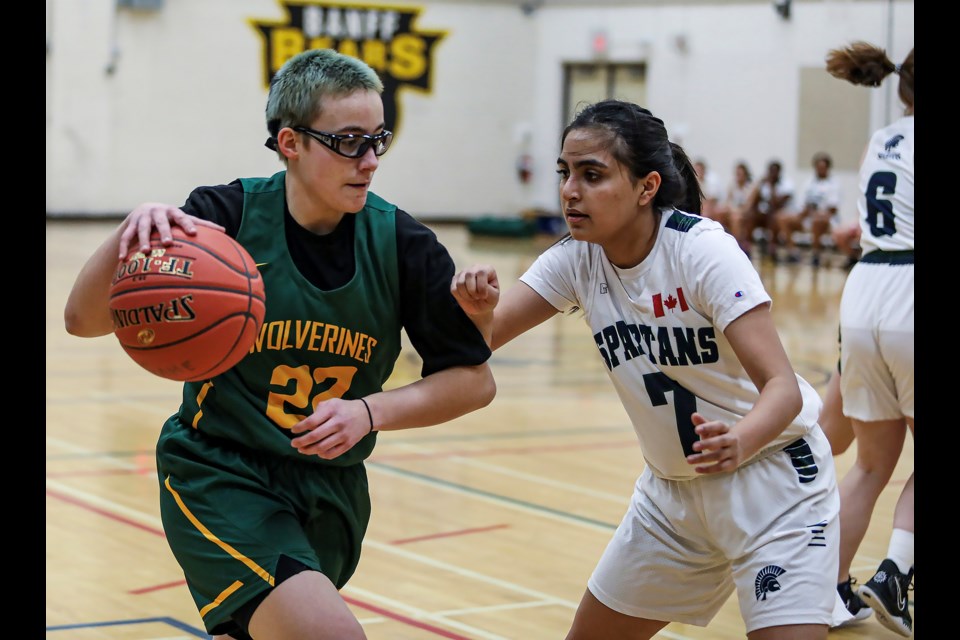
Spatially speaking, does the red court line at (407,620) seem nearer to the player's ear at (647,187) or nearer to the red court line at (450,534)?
the red court line at (450,534)

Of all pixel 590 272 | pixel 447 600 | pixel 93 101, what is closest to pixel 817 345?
pixel 447 600

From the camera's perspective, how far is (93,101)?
2289 centimetres

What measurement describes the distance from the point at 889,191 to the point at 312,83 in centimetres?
238

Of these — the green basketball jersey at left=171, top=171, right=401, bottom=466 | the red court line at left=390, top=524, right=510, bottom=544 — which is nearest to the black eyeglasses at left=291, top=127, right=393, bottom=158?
the green basketball jersey at left=171, top=171, right=401, bottom=466

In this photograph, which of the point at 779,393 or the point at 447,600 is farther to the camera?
the point at 447,600

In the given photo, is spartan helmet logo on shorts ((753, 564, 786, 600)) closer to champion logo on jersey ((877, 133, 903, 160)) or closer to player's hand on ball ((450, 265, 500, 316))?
player's hand on ball ((450, 265, 500, 316))

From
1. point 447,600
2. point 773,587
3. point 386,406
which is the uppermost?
point 386,406

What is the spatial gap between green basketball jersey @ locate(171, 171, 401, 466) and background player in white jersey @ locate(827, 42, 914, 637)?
2067mm

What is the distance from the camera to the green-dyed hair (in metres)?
2.89

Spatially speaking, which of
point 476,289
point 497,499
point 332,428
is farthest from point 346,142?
point 497,499

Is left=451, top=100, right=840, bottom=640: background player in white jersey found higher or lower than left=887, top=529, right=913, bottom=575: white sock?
higher
